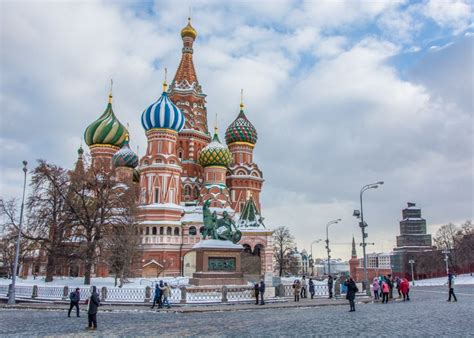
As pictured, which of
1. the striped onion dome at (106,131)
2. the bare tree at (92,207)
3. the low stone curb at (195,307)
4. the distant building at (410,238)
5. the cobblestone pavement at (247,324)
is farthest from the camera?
the distant building at (410,238)

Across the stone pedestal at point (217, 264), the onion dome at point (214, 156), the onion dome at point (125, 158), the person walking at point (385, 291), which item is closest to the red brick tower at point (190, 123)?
the onion dome at point (214, 156)

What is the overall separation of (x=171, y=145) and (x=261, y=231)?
52.2 ft

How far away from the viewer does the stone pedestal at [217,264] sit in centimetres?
2791

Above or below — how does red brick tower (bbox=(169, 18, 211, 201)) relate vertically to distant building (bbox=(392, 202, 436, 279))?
above

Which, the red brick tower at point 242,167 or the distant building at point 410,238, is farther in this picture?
the distant building at point 410,238

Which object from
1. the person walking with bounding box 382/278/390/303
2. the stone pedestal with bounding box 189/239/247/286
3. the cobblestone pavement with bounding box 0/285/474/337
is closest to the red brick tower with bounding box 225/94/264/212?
the stone pedestal with bounding box 189/239/247/286

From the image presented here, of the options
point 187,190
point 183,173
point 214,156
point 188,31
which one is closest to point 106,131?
point 183,173

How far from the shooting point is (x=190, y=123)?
217 ft

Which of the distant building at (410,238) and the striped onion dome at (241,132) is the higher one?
the striped onion dome at (241,132)

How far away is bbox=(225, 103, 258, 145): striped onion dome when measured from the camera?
228ft

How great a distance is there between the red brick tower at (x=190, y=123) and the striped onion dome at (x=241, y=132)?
12.3 feet

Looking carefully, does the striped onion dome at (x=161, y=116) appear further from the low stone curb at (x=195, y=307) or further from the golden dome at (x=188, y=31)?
the low stone curb at (x=195, y=307)

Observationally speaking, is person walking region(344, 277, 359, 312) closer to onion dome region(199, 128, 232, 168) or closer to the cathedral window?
onion dome region(199, 128, 232, 168)

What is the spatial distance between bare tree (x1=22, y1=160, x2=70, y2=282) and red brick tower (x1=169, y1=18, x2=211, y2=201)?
25311mm
